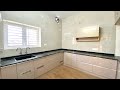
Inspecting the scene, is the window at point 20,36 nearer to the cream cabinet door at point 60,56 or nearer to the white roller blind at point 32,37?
the white roller blind at point 32,37

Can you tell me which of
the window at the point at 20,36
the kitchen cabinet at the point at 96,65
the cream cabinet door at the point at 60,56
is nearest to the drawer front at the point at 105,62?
the kitchen cabinet at the point at 96,65

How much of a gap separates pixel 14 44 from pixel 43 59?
1.01 m

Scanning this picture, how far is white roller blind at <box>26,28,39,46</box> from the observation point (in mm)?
2566

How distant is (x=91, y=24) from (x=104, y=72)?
1848mm

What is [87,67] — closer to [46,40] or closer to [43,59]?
[43,59]

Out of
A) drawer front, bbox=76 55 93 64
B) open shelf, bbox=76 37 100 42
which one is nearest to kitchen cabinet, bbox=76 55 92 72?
drawer front, bbox=76 55 93 64

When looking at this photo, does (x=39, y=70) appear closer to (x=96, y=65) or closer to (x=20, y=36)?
Answer: (x=20, y=36)

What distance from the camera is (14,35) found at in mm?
2154

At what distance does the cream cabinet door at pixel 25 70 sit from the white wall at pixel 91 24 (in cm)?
221

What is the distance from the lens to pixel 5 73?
1471 millimetres

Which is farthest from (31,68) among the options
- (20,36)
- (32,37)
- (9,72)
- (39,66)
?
(32,37)

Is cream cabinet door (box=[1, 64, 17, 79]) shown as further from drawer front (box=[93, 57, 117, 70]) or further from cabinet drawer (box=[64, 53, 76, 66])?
drawer front (box=[93, 57, 117, 70])

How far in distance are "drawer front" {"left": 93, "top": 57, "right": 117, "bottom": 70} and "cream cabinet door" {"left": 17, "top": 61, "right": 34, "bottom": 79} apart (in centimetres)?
204

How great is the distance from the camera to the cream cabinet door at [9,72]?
1444 millimetres
